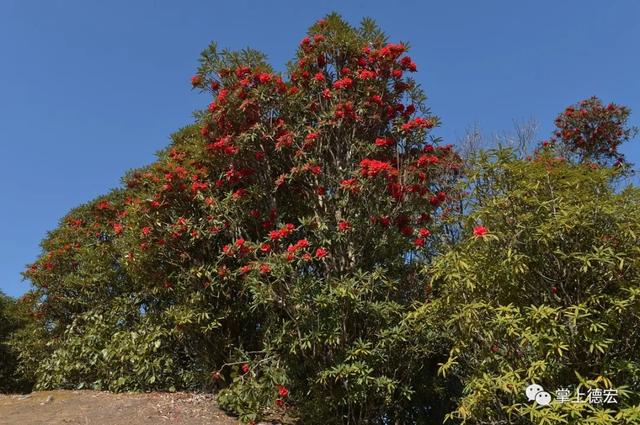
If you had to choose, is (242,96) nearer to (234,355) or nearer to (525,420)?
(234,355)

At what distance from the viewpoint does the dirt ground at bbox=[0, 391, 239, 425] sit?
6.13 meters

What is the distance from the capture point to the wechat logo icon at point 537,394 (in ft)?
12.2

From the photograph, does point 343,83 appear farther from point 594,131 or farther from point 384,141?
point 594,131

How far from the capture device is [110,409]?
6.48 m

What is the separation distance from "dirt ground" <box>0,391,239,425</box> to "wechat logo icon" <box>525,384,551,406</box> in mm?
3563

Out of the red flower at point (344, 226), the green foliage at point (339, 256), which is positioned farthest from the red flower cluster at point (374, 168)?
the red flower at point (344, 226)

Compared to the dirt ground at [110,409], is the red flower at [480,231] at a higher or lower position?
higher

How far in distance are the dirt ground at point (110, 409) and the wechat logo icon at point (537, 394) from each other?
3.56 m

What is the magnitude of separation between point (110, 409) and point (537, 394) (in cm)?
494

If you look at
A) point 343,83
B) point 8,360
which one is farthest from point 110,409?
point 8,360

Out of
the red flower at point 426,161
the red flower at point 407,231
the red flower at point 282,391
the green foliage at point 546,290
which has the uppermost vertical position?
the red flower at point 426,161

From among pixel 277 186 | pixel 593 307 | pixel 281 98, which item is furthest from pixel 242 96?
pixel 593 307

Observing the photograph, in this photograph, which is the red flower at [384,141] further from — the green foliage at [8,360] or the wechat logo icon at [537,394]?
the green foliage at [8,360]

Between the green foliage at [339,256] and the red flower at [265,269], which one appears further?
the red flower at [265,269]
